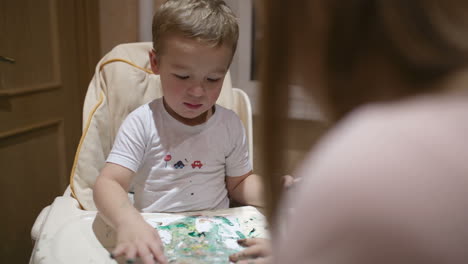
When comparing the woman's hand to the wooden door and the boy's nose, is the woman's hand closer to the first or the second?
the boy's nose

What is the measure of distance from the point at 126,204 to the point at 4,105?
1.14 meters

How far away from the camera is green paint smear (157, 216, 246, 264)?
0.71 meters

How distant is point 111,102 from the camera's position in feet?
3.84

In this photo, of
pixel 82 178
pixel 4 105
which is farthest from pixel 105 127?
pixel 4 105

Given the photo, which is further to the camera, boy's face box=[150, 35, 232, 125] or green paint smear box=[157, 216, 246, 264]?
boy's face box=[150, 35, 232, 125]

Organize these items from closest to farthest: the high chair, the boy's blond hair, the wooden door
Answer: the high chair → the boy's blond hair → the wooden door

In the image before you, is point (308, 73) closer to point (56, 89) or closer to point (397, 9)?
point (397, 9)

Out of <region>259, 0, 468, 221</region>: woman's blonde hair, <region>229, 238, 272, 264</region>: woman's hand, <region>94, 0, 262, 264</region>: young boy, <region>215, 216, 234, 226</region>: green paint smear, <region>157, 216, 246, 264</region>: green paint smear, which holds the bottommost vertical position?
<region>215, 216, 234, 226</region>: green paint smear

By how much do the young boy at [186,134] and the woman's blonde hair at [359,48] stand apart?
0.60 metres

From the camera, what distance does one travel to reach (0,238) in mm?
1726

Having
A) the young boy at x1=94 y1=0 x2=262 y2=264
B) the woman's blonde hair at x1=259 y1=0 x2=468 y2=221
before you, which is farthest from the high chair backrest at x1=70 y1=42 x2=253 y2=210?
the woman's blonde hair at x1=259 y1=0 x2=468 y2=221

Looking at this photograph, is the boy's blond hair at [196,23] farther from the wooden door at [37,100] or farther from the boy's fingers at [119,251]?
the wooden door at [37,100]

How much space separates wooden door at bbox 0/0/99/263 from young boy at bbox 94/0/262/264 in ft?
3.10

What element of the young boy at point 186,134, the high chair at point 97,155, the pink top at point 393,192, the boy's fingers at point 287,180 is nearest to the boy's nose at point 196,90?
the young boy at point 186,134
